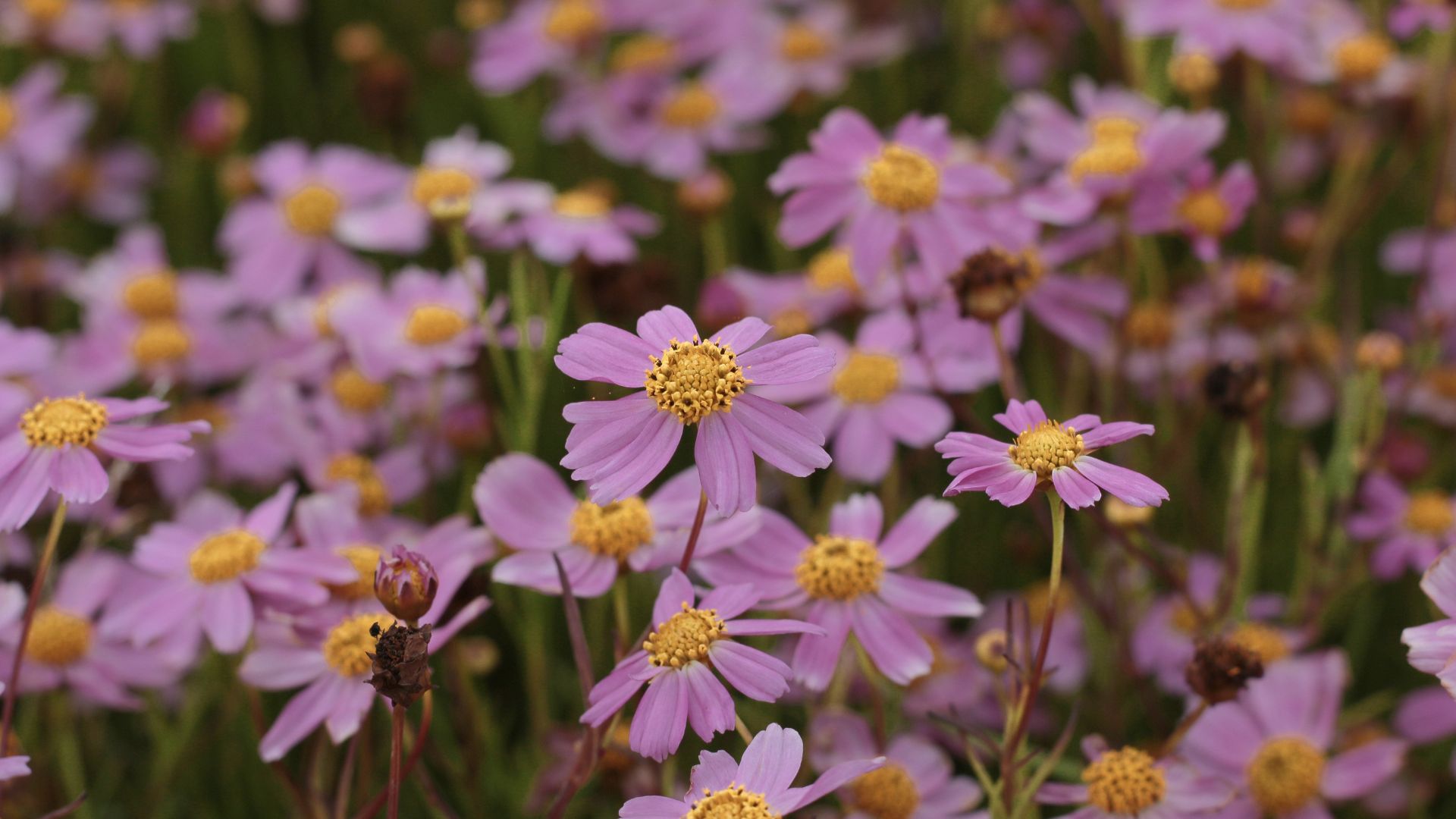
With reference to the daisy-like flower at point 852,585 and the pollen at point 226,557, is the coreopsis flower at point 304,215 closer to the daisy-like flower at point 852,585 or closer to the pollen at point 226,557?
the pollen at point 226,557

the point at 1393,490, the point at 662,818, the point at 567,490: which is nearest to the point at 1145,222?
the point at 1393,490

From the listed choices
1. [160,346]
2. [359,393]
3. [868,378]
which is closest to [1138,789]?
[868,378]

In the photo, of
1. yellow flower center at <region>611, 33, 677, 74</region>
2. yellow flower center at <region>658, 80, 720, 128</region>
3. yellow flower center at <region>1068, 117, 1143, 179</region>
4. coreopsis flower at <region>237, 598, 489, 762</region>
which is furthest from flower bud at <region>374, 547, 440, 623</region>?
yellow flower center at <region>611, 33, 677, 74</region>

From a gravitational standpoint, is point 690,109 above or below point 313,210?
above

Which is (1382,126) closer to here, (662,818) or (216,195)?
(662,818)

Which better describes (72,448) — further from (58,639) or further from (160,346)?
(160,346)

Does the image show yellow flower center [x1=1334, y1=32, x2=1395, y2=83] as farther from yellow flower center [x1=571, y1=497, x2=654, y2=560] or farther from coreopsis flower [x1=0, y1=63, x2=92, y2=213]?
coreopsis flower [x1=0, y1=63, x2=92, y2=213]
